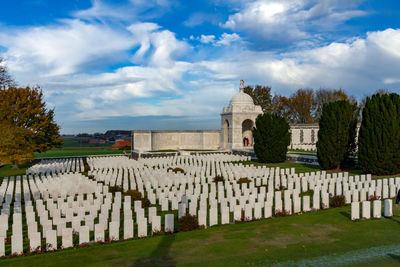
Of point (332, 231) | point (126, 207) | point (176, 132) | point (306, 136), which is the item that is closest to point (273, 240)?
point (332, 231)

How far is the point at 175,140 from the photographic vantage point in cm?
4162

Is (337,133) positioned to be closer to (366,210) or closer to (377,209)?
(377,209)

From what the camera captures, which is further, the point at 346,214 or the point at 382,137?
the point at 382,137

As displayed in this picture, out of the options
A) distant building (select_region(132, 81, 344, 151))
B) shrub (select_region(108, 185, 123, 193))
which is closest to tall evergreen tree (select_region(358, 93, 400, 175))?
shrub (select_region(108, 185, 123, 193))

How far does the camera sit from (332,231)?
7.71 metres

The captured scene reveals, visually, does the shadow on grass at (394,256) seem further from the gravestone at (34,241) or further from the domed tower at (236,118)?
the domed tower at (236,118)

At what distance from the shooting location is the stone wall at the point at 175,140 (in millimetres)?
39416

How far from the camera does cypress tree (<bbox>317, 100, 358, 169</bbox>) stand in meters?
19.6

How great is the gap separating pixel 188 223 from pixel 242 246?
71.9 inches

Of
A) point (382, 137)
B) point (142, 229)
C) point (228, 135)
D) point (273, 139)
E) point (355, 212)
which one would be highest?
point (228, 135)

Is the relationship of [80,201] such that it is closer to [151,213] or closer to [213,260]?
[151,213]

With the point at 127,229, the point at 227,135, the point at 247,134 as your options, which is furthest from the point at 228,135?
the point at 127,229

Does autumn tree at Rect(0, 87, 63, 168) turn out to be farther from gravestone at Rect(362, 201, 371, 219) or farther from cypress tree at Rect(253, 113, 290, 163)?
gravestone at Rect(362, 201, 371, 219)

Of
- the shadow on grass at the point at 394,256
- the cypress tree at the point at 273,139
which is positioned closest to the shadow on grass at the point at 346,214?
the shadow on grass at the point at 394,256
